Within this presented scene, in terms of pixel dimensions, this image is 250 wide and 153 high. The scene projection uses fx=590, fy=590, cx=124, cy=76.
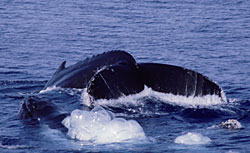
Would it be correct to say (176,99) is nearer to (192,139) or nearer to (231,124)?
(231,124)

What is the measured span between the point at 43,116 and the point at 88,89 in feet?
2.81

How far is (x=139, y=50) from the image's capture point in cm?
1962

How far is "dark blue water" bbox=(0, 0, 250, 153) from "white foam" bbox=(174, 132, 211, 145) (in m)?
0.10

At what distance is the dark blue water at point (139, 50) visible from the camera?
8547mm

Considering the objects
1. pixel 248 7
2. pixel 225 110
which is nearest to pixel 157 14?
pixel 248 7

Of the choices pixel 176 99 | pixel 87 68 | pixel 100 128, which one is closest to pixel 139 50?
pixel 87 68

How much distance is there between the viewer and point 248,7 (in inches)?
1129

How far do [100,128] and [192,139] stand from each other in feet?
4.50

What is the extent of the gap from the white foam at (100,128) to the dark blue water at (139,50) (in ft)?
0.72

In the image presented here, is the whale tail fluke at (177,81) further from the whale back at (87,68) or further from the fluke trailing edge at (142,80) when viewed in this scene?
the whale back at (87,68)

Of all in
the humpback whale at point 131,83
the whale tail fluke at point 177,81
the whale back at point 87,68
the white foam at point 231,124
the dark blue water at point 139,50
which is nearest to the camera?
the dark blue water at point 139,50

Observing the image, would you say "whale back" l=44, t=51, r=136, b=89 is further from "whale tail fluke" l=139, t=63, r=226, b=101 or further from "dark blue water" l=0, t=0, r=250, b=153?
"whale tail fluke" l=139, t=63, r=226, b=101

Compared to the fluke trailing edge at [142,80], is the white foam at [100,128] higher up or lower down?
lower down

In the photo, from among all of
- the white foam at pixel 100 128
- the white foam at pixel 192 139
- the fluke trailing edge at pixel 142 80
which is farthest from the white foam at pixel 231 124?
the white foam at pixel 100 128
